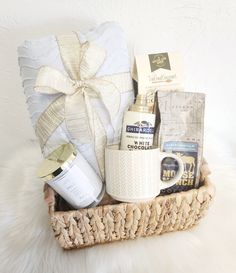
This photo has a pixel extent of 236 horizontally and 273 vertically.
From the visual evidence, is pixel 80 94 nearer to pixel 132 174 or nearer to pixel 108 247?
pixel 132 174

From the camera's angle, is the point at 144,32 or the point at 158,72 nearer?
the point at 158,72

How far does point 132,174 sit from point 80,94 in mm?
151

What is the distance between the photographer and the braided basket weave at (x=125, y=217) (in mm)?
493

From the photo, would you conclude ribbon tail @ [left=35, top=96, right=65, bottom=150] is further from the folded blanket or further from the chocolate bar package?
the chocolate bar package

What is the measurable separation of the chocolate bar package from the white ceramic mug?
0.05 m

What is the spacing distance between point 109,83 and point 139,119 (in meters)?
0.08

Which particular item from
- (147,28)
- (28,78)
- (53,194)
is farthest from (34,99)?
(147,28)

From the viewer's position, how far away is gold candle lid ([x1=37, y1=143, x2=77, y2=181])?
46cm

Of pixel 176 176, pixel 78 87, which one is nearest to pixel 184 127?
pixel 176 176

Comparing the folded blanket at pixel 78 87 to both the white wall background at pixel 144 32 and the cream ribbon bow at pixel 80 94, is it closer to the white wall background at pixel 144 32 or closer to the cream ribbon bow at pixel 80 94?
the cream ribbon bow at pixel 80 94

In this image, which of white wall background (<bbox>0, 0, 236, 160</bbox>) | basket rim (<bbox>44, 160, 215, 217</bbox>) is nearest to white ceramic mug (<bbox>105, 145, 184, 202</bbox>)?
basket rim (<bbox>44, 160, 215, 217</bbox>)

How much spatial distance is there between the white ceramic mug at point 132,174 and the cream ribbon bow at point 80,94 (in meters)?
0.05

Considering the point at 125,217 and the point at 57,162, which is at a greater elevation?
the point at 57,162

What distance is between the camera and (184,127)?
21.6 inches
